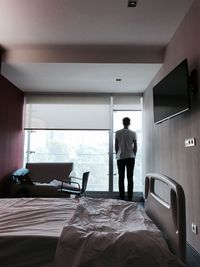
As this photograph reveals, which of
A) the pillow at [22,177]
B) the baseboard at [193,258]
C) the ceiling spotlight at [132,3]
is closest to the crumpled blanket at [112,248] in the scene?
the baseboard at [193,258]

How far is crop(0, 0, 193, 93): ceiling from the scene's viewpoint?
7.94 feet

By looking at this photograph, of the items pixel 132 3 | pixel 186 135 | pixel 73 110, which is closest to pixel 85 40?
pixel 132 3

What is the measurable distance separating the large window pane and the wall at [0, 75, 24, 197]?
0.33 m

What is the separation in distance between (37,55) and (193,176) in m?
2.73

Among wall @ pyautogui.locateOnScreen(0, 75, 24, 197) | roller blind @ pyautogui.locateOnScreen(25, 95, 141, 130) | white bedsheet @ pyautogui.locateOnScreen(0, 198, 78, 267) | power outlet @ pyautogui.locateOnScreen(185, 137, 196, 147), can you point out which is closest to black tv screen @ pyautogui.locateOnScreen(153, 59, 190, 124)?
power outlet @ pyautogui.locateOnScreen(185, 137, 196, 147)

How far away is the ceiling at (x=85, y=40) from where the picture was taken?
2420mm

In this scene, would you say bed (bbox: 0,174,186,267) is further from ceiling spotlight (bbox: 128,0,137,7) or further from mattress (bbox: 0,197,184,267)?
ceiling spotlight (bbox: 128,0,137,7)

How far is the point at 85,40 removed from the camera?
10.2 ft

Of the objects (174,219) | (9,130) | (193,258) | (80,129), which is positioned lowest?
(193,258)

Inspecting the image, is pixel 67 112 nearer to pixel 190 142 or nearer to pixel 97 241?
pixel 190 142

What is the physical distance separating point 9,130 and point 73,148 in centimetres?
141

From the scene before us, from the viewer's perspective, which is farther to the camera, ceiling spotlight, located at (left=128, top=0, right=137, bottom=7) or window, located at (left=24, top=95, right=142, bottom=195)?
window, located at (left=24, top=95, right=142, bottom=195)

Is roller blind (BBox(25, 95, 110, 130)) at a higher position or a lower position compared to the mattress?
higher

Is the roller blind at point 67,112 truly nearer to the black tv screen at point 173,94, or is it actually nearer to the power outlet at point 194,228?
the black tv screen at point 173,94
